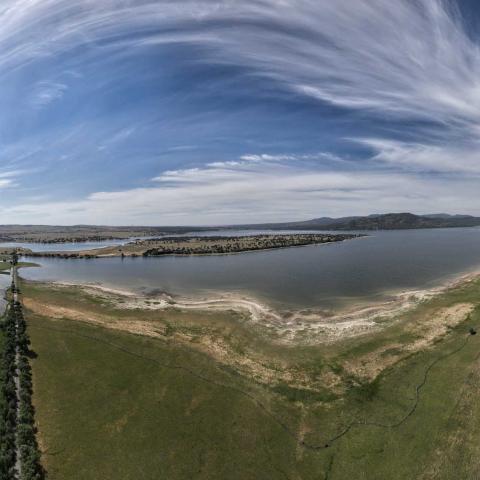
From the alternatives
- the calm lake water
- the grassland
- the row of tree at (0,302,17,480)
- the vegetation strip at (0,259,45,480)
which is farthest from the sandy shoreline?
the vegetation strip at (0,259,45,480)

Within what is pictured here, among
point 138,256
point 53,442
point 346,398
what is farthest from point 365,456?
point 138,256

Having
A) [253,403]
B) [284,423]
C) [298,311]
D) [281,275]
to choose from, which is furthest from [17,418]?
[281,275]

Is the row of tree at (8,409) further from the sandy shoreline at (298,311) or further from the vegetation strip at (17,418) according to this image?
the sandy shoreline at (298,311)

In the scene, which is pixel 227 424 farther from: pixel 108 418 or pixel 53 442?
pixel 53 442

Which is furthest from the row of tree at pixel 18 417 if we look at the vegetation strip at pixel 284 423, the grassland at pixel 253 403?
the vegetation strip at pixel 284 423

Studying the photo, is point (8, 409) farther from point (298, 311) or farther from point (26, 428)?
point (298, 311)

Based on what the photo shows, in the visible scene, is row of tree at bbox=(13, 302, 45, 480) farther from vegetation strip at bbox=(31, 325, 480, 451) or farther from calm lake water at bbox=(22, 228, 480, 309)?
calm lake water at bbox=(22, 228, 480, 309)
